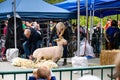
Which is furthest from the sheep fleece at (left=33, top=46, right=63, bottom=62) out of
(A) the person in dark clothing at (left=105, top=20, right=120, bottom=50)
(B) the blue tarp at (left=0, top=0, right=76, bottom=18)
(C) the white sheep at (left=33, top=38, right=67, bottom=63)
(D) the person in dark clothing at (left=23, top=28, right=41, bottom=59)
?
(A) the person in dark clothing at (left=105, top=20, right=120, bottom=50)

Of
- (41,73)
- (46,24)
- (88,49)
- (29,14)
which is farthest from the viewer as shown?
(46,24)

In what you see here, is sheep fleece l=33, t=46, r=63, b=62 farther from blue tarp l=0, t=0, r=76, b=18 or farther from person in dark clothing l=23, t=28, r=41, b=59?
→ blue tarp l=0, t=0, r=76, b=18

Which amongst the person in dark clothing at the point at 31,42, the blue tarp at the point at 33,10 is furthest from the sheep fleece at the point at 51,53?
the blue tarp at the point at 33,10

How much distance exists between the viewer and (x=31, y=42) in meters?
15.2

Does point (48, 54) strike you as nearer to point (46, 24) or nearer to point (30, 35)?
point (30, 35)

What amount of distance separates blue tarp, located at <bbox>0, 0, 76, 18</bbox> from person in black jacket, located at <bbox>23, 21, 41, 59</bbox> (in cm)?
86

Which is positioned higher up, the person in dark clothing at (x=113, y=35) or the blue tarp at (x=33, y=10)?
the blue tarp at (x=33, y=10)

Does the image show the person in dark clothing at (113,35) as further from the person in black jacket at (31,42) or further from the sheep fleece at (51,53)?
the sheep fleece at (51,53)

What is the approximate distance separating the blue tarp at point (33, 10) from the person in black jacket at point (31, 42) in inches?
33.9

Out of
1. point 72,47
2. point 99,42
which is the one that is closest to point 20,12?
point 72,47

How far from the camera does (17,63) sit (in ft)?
41.7

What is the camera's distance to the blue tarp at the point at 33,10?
611 inches

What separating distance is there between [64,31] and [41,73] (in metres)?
8.30

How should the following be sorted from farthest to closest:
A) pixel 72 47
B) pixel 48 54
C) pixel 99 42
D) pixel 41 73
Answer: pixel 99 42
pixel 72 47
pixel 48 54
pixel 41 73
